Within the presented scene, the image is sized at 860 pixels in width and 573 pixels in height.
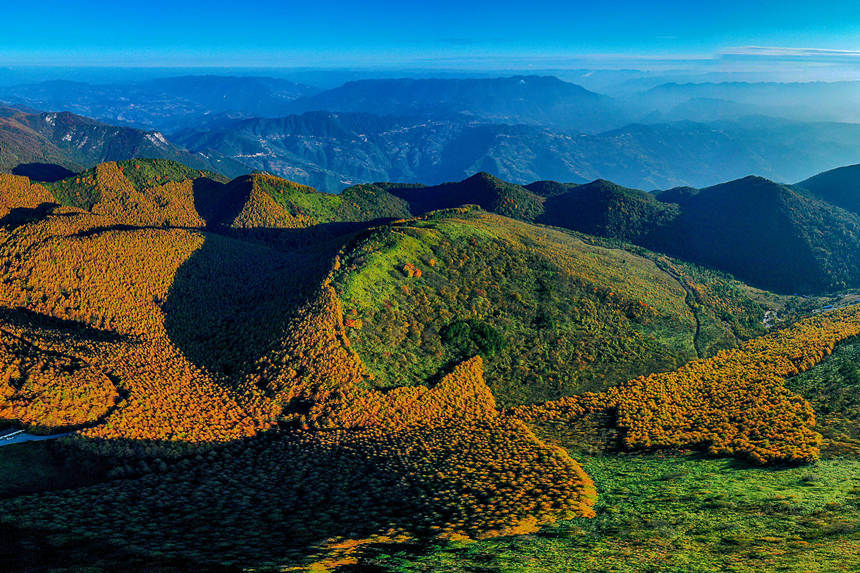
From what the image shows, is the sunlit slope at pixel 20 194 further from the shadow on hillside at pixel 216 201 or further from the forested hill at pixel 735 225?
the forested hill at pixel 735 225

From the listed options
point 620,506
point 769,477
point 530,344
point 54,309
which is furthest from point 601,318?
point 54,309

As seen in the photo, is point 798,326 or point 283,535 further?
point 798,326

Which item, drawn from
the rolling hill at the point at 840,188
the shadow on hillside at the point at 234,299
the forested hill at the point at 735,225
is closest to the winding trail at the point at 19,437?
the shadow on hillside at the point at 234,299

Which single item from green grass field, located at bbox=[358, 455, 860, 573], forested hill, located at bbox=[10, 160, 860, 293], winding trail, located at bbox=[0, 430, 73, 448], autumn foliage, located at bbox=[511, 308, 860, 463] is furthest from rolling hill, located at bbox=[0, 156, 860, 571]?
forested hill, located at bbox=[10, 160, 860, 293]

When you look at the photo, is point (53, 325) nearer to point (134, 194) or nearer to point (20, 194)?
point (20, 194)

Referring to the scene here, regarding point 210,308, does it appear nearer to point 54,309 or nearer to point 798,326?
point 54,309

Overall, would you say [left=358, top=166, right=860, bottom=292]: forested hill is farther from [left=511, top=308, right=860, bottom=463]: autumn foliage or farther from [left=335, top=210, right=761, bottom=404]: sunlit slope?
[left=511, top=308, right=860, bottom=463]: autumn foliage
